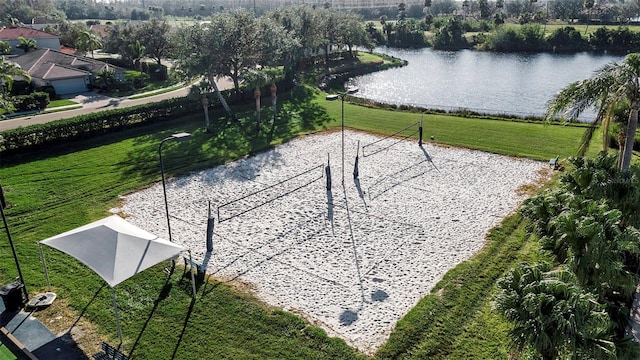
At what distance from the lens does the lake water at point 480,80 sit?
161ft

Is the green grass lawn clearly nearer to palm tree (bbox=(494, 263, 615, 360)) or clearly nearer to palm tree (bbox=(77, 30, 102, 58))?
palm tree (bbox=(494, 263, 615, 360))

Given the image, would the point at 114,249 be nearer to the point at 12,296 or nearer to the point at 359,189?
the point at 12,296

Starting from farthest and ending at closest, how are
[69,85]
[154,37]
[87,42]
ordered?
[87,42]
[154,37]
[69,85]

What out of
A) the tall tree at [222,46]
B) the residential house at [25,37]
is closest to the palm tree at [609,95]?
→ the tall tree at [222,46]

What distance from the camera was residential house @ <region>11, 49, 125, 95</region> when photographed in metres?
44.9

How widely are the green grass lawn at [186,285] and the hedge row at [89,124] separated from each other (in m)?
0.67

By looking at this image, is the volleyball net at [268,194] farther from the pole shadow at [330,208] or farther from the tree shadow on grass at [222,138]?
the tree shadow on grass at [222,138]

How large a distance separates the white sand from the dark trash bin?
17.4 ft

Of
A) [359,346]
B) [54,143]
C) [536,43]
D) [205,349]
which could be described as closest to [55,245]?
[205,349]

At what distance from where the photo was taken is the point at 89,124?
30.3 m

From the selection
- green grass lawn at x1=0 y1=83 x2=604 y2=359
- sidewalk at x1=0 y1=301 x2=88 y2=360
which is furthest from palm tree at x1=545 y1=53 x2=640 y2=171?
sidewalk at x1=0 y1=301 x2=88 y2=360

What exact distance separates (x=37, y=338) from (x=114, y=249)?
3064 millimetres

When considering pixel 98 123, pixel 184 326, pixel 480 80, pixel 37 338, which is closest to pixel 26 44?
pixel 98 123

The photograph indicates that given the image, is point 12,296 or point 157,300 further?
point 157,300
